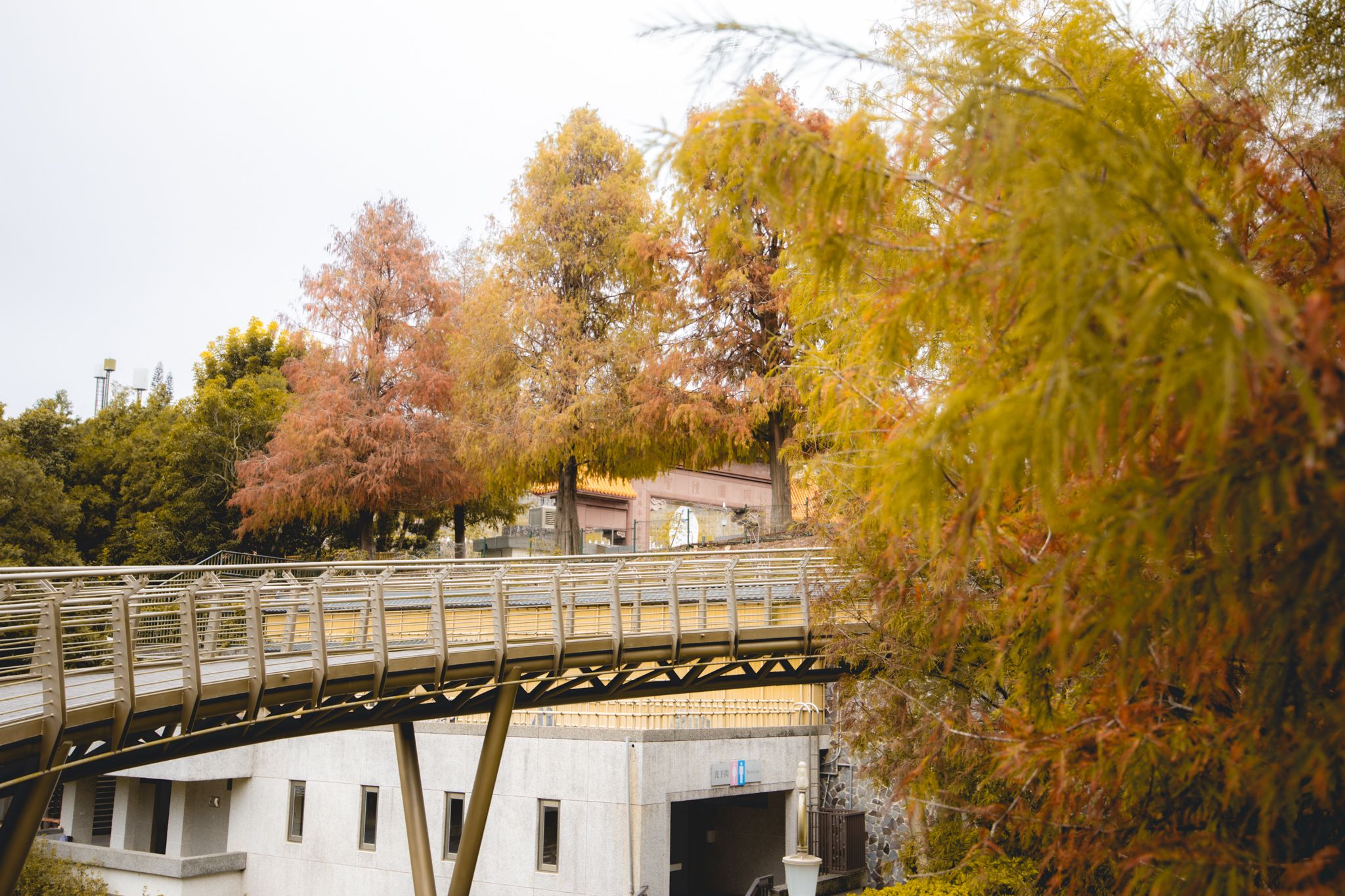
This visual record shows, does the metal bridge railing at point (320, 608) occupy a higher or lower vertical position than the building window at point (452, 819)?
higher

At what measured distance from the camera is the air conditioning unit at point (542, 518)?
43.4m

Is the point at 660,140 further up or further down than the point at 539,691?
further up

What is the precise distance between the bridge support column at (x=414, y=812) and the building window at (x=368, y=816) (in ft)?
27.2

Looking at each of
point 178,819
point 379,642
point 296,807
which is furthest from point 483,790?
point 178,819

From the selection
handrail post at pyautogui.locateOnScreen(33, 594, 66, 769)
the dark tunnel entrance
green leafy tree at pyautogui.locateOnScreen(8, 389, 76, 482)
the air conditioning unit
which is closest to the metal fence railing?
handrail post at pyautogui.locateOnScreen(33, 594, 66, 769)

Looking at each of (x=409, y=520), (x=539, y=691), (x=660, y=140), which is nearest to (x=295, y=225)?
(x=409, y=520)

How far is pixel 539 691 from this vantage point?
16.3m

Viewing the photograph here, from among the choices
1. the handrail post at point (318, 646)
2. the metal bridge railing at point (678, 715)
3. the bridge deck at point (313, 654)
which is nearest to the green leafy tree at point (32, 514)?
the bridge deck at point (313, 654)

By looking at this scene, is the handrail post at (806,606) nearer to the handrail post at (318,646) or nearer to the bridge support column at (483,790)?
the bridge support column at (483,790)

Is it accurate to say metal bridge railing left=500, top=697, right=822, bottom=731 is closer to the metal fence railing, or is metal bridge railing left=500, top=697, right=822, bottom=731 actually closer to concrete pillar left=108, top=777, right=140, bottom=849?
the metal fence railing

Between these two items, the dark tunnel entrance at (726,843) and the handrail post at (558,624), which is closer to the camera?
the handrail post at (558,624)

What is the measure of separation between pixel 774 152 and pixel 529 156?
29351mm

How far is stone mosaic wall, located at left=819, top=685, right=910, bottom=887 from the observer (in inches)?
827

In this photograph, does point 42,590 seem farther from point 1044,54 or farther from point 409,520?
point 409,520
